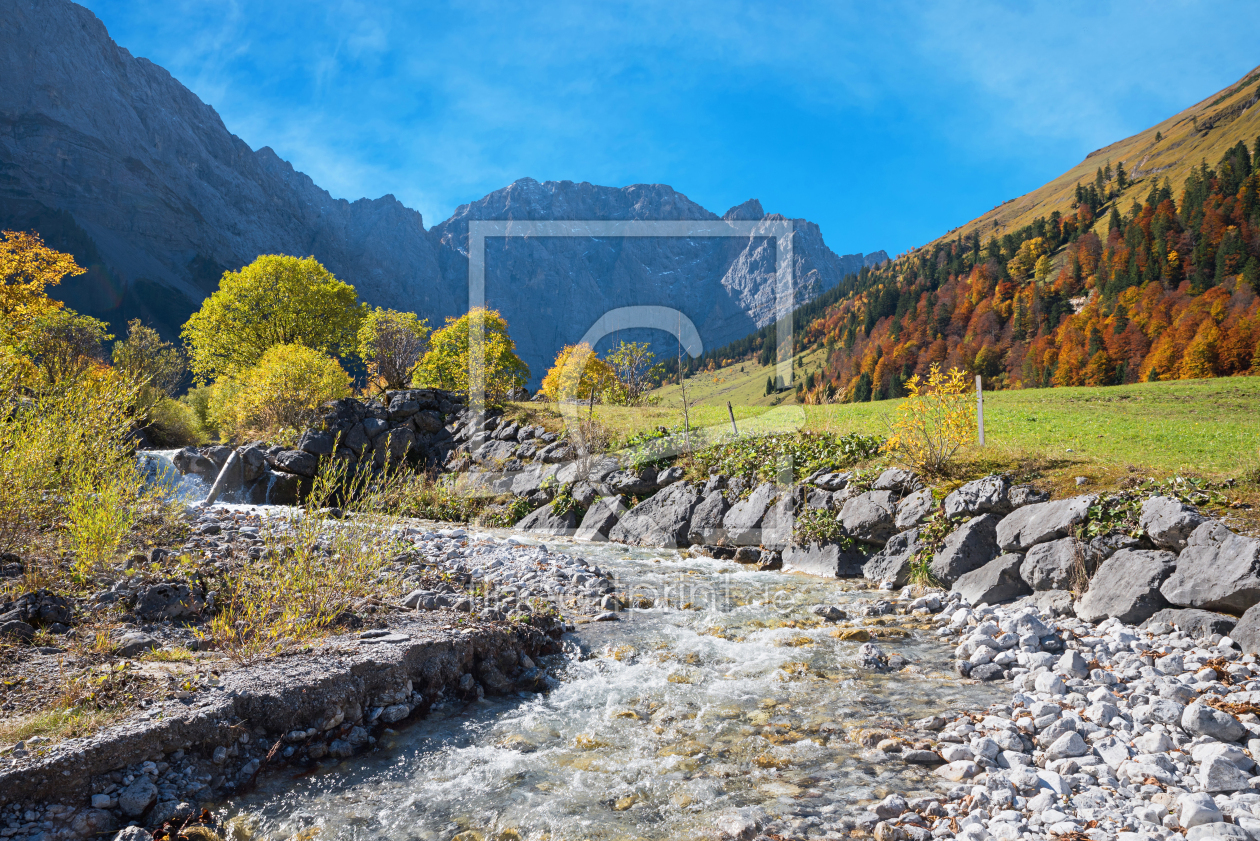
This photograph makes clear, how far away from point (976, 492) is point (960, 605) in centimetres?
236

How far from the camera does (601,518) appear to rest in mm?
16969

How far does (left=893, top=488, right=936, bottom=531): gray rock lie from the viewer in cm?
1074

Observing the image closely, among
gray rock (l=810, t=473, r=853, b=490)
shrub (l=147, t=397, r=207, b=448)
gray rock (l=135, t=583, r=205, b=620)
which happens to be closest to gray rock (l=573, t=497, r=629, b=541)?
gray rock (l=810, t=473, r=853, b=490)

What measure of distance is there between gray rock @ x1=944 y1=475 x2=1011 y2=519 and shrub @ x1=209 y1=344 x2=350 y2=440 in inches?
1030

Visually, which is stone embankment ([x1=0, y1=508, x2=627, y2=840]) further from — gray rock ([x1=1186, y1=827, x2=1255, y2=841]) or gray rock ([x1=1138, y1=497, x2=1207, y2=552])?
gray rock ([x1=1138, y1=497, x2=1207, y2=552])

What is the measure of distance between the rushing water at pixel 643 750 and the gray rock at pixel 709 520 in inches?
257

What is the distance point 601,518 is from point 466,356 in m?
32.6

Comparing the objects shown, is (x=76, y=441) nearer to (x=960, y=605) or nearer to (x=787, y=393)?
(x=960, y=605)

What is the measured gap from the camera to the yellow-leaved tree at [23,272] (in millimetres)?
18500

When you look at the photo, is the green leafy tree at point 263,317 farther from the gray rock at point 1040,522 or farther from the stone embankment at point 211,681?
the gray rock at point 1040,522

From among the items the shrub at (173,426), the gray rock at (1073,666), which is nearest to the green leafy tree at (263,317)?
the shrub at (173,426)

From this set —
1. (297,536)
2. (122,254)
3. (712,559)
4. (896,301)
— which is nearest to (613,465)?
(712,559)

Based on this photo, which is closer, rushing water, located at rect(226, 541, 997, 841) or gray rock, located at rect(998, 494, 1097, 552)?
rushing water, located at rect(226, 541, 997, 841)

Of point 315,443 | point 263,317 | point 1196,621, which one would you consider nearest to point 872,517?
point 1196,621
